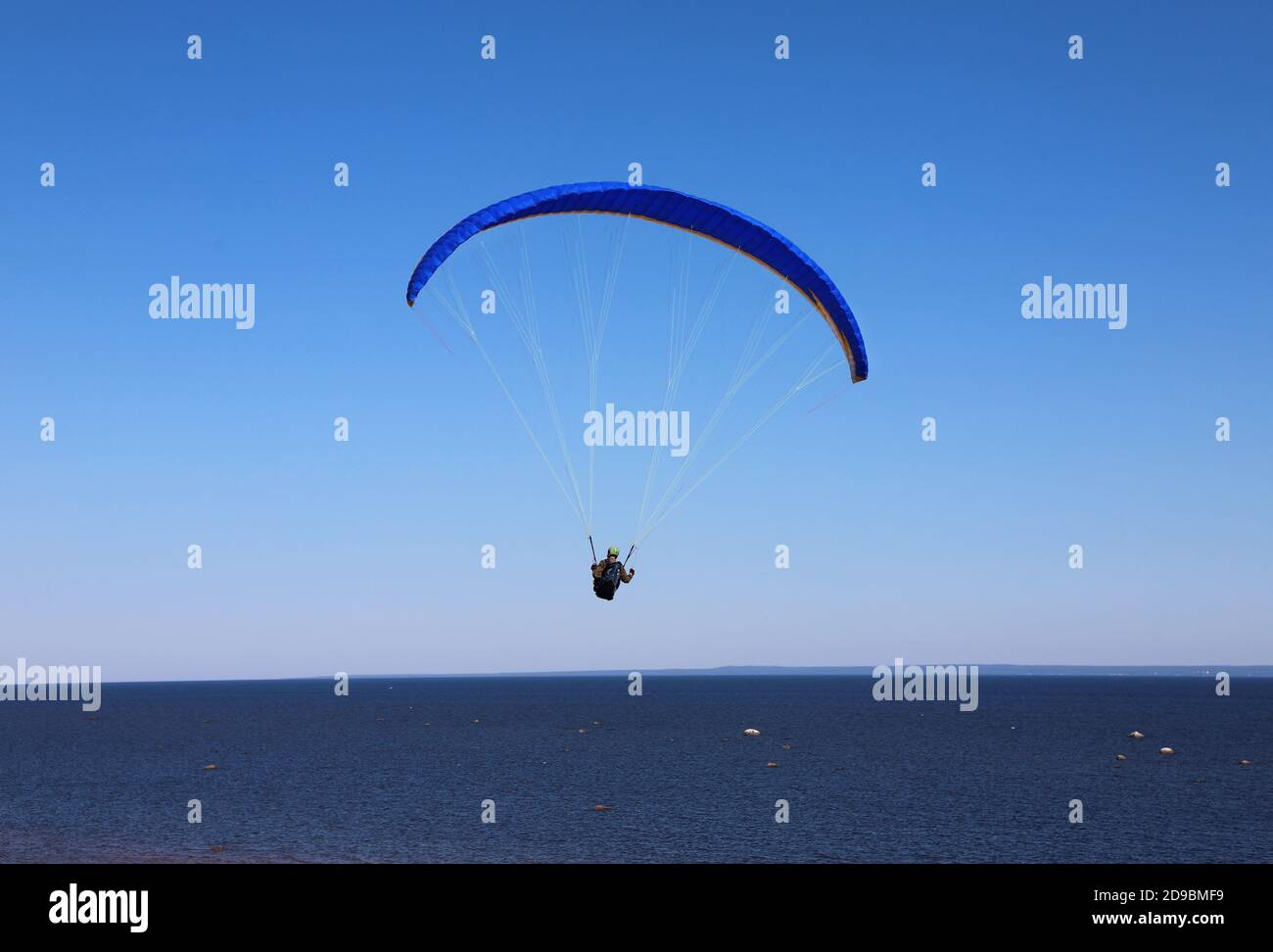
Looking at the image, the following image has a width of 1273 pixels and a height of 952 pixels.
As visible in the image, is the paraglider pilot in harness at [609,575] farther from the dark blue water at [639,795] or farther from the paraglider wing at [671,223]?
the dark blue water at [639,795]

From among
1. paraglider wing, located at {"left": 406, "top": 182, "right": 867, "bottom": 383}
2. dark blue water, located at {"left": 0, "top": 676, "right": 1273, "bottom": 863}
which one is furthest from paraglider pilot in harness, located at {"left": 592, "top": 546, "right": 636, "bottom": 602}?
dark blue water, located at {"left": 0, "top": 676, "right": 1273, "bottom": 863}

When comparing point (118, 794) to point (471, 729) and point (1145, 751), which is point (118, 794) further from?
point (1145, 751)

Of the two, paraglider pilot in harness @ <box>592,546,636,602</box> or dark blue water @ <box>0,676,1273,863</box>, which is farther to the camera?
dark blue water @ <box>0,676,1273,863</box>

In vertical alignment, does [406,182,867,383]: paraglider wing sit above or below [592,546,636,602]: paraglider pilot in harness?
above

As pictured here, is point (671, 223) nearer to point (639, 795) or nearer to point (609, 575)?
point (609, 575)

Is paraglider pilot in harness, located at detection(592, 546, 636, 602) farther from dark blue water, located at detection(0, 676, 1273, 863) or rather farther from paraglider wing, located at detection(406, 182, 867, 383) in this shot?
dark blue water, located at detection(0, 676, 1273, 863)

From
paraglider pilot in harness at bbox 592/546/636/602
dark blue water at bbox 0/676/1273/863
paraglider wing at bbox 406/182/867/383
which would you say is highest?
paraglider wing at bbox 406/182/867/383

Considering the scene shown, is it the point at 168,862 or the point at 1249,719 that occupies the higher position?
the point at 168,862
